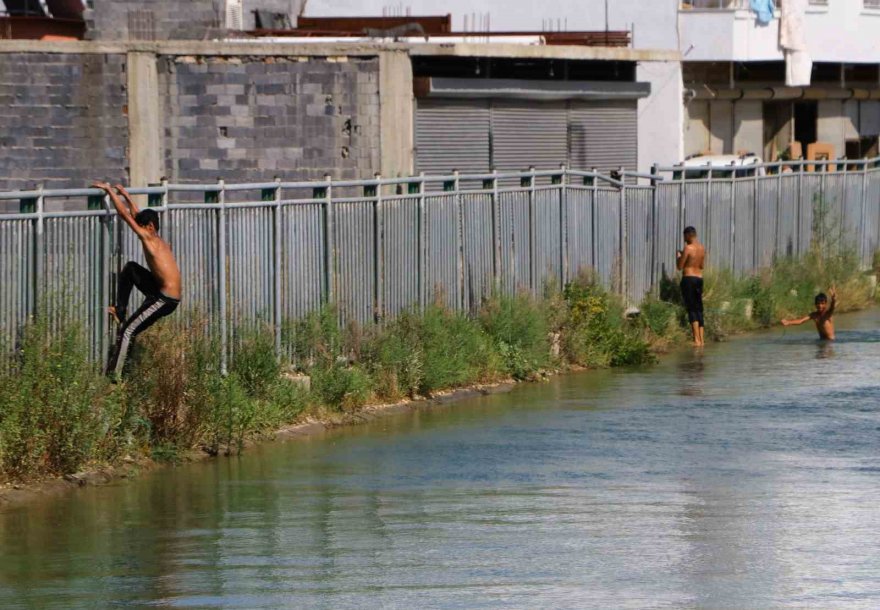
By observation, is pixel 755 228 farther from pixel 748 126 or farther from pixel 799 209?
pixel 748 126

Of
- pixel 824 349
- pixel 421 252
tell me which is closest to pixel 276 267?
pixel 421 252

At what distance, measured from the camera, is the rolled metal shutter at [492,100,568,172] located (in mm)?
28031

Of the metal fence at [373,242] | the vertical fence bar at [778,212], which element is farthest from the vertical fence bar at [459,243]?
the vertical fence bar at [778,212]

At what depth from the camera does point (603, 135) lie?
30875 mm

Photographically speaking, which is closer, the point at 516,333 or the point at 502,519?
the point at 502,519

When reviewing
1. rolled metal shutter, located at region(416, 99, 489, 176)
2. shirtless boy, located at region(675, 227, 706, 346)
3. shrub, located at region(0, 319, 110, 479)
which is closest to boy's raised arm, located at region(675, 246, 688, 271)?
shirtless boy, located at region(675, 227, 706, 346)

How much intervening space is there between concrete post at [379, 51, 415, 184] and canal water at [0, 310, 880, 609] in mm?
7757

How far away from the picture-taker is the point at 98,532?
11.6 m

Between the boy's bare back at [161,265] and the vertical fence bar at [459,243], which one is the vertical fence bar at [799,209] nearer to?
the vertical fence bar at [459,243]

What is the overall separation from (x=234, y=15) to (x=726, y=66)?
2027cm

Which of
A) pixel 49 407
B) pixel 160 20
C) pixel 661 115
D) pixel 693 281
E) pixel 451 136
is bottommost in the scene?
pixel 49 407

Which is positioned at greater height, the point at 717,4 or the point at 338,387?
the point at 717,4

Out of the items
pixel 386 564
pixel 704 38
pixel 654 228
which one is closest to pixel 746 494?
pixel 386 564

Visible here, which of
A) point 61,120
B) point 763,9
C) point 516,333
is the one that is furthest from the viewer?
point 763,9
